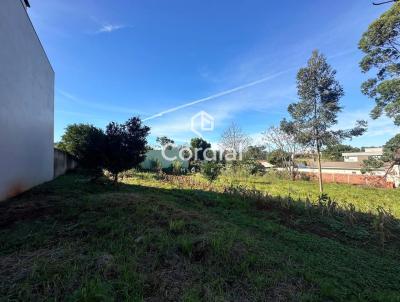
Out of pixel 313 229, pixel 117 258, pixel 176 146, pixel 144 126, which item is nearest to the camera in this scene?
pixel 117 258

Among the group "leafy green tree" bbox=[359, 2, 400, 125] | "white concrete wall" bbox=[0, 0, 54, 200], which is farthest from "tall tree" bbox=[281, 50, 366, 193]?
"white concrete wall" bbox=[0, 0, 54, 200]

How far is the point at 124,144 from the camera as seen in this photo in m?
8.25

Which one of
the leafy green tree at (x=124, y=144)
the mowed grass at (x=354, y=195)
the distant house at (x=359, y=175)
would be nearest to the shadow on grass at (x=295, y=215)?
the leafy green tree at (x=124, y=144)

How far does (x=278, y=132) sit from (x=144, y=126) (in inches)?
665

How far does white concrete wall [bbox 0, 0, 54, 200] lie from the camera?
4812mm

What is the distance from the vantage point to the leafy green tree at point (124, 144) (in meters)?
8.01

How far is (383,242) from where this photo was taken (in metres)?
3.84

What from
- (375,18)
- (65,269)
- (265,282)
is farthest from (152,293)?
(375,18)

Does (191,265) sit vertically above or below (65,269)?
below

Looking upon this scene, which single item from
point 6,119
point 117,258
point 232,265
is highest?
point 6,119

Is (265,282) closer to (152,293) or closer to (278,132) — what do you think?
(152,293)

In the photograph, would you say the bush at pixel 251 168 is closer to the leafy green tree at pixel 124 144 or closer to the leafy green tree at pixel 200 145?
the leafy green tree at pixel 124 144

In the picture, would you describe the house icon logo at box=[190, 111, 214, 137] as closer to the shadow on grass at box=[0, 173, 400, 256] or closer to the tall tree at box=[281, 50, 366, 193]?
the tall tree at box=[281, 50, 366, 193]

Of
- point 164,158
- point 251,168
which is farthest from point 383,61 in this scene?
point 164,158
